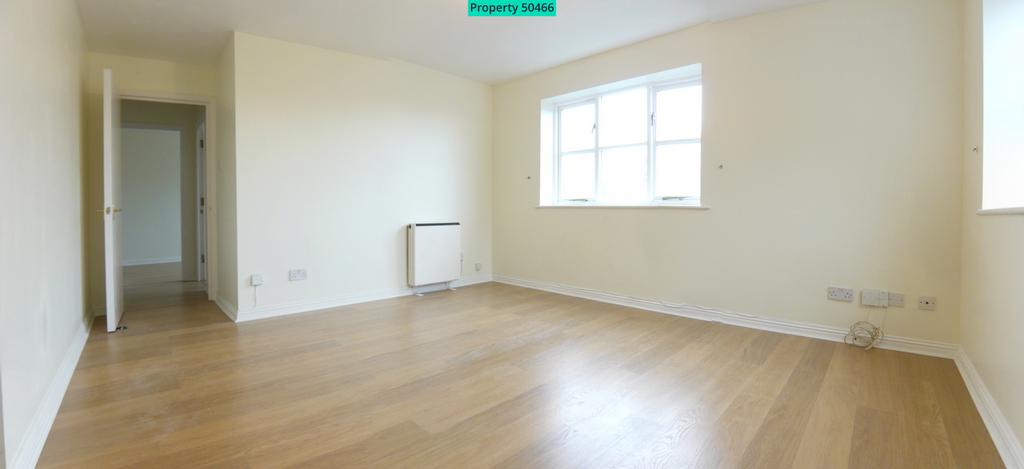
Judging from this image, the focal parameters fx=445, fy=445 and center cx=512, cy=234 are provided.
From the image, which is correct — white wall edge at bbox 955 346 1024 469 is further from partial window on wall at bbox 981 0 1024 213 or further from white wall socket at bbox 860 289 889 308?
partial window on wall at bbox 981 0 1024 213

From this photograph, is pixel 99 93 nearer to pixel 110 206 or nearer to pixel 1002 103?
pixel 110 206

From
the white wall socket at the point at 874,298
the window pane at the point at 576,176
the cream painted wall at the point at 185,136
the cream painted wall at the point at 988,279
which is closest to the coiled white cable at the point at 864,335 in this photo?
the white wall socket at the point at 874,298

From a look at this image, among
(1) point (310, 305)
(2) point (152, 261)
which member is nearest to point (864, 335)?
(1) point (310, 305)

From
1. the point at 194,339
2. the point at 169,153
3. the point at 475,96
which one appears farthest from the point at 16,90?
the point at 169,153

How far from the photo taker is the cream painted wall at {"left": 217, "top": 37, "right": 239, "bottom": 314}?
371cm

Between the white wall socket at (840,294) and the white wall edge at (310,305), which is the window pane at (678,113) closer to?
the white wall socket at (840,294)

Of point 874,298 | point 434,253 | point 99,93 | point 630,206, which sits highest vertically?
point 99,93

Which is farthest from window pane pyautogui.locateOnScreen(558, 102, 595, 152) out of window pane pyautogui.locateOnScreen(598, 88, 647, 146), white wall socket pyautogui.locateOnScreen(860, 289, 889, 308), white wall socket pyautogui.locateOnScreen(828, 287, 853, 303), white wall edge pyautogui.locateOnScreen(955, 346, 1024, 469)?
white wall edge pyautogui.locateOnScreen(955, 346, 1024, 469)

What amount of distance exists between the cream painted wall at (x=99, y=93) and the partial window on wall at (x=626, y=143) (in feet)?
12.2

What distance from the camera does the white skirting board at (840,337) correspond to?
167 cm

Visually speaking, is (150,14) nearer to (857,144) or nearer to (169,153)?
(857,144)

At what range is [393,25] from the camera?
358cm

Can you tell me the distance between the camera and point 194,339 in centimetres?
310

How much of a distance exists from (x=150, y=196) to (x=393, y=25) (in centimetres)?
672
